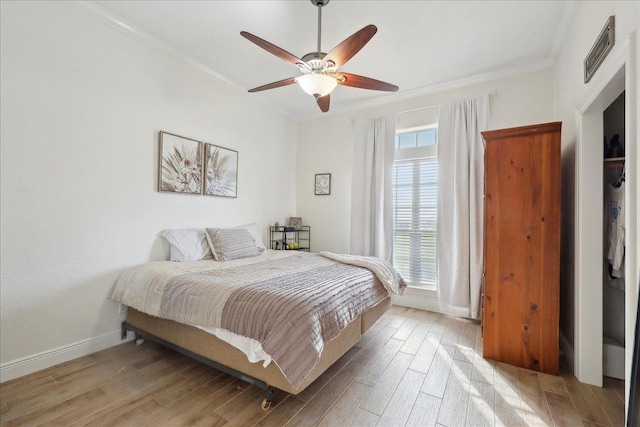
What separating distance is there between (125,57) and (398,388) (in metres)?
3.60

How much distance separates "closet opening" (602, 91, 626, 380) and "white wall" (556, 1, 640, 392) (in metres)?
0.16

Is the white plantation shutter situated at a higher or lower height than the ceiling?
lower

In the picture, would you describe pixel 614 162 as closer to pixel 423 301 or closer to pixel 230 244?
pixel 423 301

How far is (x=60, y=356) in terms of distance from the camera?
7.11ft

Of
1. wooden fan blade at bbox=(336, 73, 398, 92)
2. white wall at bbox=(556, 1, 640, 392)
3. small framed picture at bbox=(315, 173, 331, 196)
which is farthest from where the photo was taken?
small framed picture at bbox=(315, 173, 331, 196)

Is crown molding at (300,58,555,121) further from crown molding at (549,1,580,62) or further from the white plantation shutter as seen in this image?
the white plantation shutter

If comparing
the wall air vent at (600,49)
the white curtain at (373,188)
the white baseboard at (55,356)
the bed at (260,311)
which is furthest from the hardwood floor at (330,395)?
the wall air vent at (600,49)

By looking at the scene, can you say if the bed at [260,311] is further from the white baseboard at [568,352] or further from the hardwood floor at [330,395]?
the white baseboard at [568,352]

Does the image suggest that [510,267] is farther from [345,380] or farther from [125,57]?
[125,57]

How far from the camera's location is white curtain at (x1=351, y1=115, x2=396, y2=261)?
3803 millimetres

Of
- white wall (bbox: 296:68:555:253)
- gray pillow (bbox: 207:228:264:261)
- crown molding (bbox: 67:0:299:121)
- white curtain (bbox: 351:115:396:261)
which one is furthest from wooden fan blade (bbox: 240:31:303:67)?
white wall (bbox: 296:68:555:253)

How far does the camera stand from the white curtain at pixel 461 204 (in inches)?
125

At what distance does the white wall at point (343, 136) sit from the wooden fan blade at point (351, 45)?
6.93ft

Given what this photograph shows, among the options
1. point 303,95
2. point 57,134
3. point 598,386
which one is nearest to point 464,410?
point 598,386
